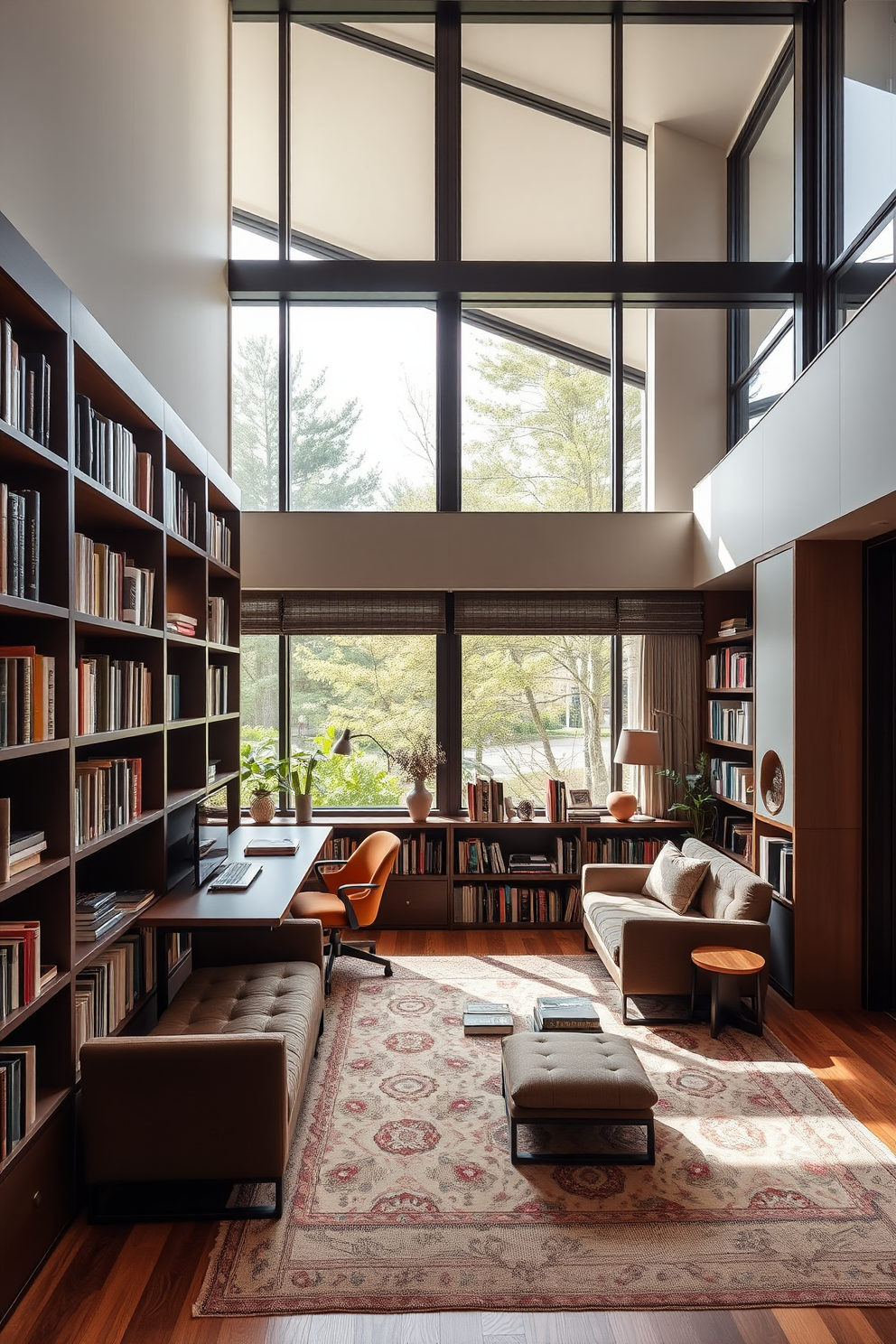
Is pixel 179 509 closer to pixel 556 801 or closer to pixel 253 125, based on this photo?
pixel 556 801

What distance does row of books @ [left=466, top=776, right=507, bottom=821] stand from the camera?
5957mm

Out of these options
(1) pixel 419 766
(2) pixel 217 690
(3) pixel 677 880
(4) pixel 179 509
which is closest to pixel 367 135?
(4) pixel 179 509

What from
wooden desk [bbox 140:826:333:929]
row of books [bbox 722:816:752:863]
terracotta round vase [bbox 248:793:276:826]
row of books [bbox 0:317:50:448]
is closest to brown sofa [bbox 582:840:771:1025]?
row of books [bbox 722:816:752:863]

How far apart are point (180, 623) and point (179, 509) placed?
58 cm

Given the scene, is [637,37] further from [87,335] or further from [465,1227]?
[465,1227]

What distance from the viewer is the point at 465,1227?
256 centimetres

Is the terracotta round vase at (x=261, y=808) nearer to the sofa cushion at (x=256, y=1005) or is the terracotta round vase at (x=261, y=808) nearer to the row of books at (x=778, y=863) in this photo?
the sofa cushion at (x=256, y=1005)

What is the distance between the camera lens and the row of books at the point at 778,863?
445 centimetres

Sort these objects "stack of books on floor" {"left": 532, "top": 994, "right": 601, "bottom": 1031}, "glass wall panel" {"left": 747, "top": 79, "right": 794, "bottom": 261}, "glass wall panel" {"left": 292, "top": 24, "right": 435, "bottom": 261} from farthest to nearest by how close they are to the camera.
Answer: "glass wall panel" {"left": 292, "top": 24, "right": 435, "bottom": 261} < "glass wall panel" {"left": 747, "top": 79, "right": 794, "bottom": 261} < "stack of books on floor" {"left": 532, "top": 994, "right": 601, "bottom": 1031}

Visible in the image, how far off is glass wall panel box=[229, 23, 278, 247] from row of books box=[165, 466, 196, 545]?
2899mm

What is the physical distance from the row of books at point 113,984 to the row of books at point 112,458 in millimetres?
1749

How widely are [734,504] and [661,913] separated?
2.55 meters

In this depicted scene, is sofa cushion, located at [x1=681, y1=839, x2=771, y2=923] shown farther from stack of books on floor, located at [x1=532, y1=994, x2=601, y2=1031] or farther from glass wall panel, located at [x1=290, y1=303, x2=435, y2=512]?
glass wall panel, located at [x1=290, y1=303, x2=435, y2=512]

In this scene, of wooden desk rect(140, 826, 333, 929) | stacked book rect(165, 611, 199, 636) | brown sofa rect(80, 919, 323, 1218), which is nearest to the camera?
brown sofa rect(80, 919, 323, 1218)
